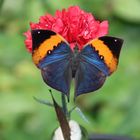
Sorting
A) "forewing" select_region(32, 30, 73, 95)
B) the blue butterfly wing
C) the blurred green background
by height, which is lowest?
the blurred green background

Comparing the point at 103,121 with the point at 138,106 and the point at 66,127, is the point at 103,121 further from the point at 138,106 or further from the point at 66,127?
the point at 66,127

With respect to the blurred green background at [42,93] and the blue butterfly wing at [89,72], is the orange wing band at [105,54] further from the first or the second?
the blurred green background at [42,93]

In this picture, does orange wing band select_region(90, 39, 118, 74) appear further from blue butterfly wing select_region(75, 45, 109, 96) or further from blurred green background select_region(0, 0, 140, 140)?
blurred green background select_region(0, 0, 140, 140)

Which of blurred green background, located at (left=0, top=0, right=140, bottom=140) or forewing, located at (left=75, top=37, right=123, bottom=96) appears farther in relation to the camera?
blurred green background, located at (left=0, top=0, right=140, bottom=140)

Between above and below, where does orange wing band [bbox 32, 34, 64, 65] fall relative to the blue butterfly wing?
above

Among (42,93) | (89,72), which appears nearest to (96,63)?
(89,72)

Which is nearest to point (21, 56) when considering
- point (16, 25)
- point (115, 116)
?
point (16, 25)

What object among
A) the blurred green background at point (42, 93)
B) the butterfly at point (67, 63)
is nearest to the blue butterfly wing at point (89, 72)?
the butterfly at point (67, 63)

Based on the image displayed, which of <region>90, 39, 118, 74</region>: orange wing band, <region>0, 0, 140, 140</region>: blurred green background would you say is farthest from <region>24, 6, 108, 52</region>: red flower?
<region>0, 0, 140, 140</region>: blurred green background
